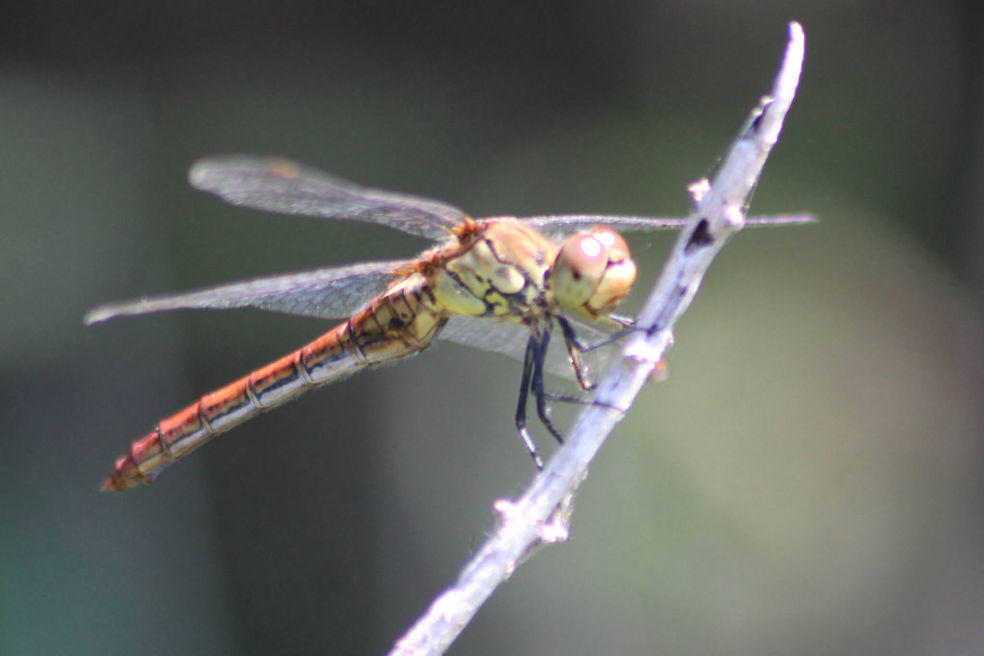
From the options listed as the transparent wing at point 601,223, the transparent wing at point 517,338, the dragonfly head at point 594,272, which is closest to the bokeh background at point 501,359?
the transparent wing at point 517,338

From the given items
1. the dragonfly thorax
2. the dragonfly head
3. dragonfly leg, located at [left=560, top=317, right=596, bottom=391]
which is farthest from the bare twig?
the dragonfly thorax

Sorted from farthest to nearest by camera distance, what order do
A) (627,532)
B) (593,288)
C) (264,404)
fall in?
1. (627,532)
2. (264,404)
3. (593,288)

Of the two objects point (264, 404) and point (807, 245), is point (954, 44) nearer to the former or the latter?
point (807, 245)

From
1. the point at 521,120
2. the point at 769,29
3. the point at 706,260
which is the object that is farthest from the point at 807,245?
the point at 706,260

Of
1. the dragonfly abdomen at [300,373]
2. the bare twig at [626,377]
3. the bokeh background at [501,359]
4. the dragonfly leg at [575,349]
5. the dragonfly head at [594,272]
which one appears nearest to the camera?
the bare twig at [626,377]

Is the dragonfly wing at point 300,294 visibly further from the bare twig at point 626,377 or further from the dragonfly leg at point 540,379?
the bare twig at point 626,377
